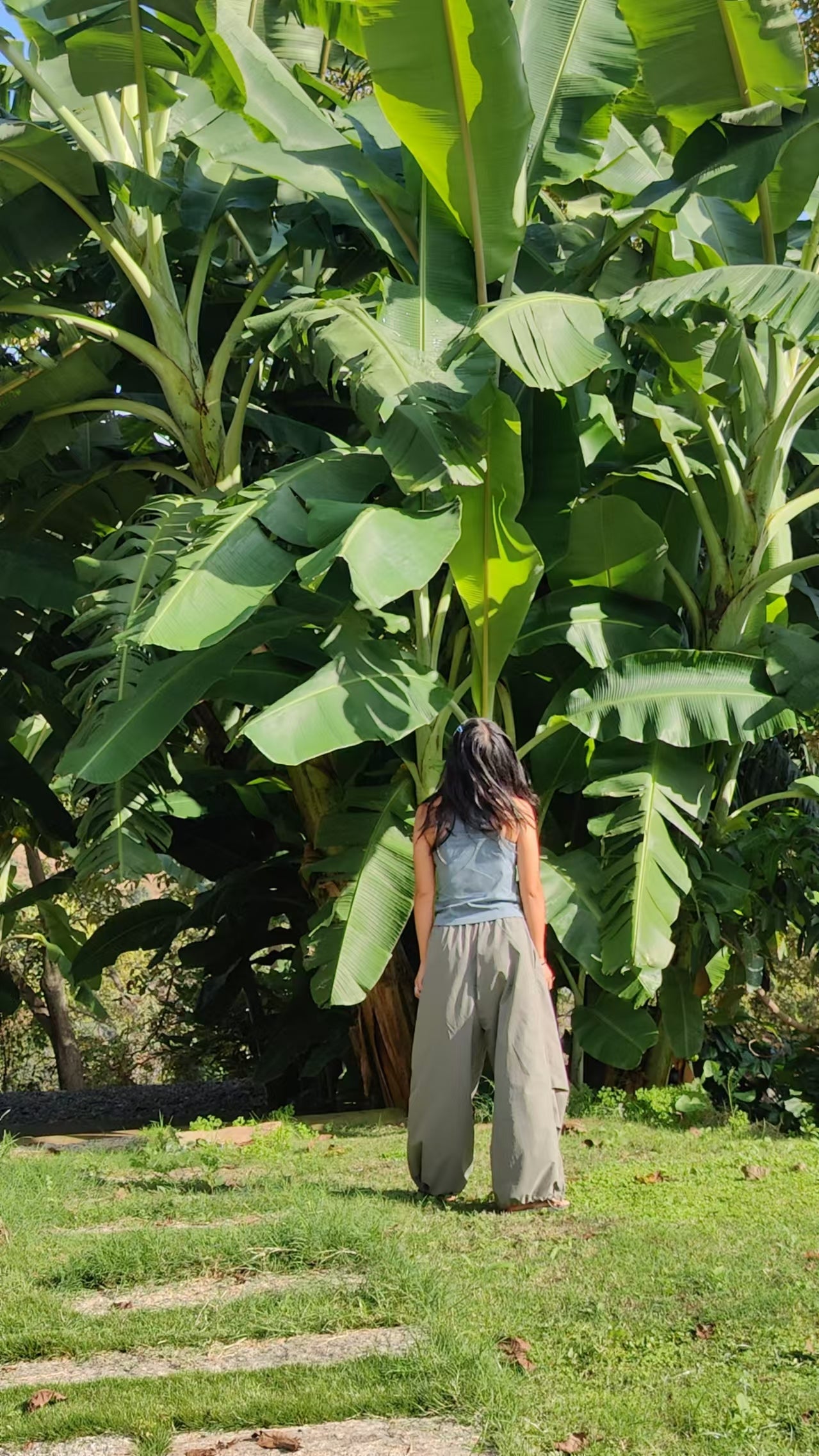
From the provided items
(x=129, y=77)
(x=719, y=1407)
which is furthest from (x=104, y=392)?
(x=719, y=1407)

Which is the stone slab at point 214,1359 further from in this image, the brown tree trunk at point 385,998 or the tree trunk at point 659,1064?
the tree trunk at point 659,1064

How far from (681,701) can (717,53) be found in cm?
310

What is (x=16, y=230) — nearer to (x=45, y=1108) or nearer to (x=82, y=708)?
(x=82, y=708)

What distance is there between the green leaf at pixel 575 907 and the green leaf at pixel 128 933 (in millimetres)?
A: 3681

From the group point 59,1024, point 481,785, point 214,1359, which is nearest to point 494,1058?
point 481,785

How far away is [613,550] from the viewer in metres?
7.92

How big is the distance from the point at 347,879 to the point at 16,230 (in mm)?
4079

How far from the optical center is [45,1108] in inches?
470

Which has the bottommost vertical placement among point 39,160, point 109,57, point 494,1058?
point 494,1058

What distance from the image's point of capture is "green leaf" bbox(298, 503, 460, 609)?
6043mm

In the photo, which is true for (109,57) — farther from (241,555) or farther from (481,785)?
(481,785)

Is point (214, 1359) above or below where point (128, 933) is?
above

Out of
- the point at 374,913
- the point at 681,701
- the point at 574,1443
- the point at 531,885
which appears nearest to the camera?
the point at 574,1443

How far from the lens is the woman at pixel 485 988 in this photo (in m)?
5.16
